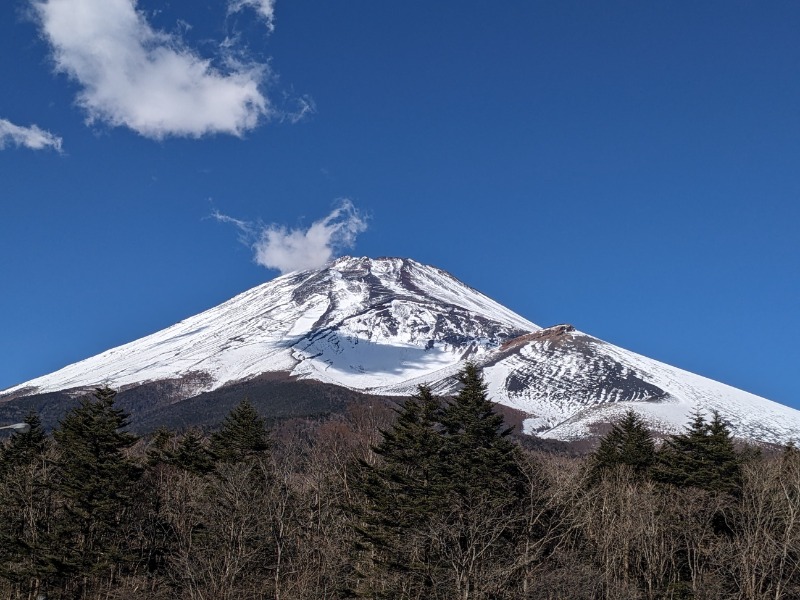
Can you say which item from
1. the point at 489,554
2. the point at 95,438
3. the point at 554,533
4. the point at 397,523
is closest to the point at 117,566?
the point at 95,438

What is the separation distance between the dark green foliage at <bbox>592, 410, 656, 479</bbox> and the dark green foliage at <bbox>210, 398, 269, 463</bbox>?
1723cm

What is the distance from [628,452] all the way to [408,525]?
1715 cm

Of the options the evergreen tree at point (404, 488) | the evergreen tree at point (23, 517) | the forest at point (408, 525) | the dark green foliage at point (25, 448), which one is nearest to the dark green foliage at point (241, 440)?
the forest at point (408, 525)

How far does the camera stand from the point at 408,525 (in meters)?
23.1

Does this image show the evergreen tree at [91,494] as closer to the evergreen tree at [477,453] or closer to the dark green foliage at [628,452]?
the evergreen tree at [477,453]

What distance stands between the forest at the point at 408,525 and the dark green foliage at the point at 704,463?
0.27 ft

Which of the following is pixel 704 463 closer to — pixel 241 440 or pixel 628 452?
pixel 628 452

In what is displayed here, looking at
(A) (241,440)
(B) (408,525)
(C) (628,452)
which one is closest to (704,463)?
(C) (628,452)

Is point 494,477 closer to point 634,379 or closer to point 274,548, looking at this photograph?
point 274,548

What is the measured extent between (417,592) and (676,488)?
14.3 metres

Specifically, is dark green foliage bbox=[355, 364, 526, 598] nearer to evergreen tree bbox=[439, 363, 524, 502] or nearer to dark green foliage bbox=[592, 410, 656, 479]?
evergreen tree bbox=[439, 363, 524, 502]

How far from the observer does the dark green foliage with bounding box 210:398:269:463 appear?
3158 centimetres

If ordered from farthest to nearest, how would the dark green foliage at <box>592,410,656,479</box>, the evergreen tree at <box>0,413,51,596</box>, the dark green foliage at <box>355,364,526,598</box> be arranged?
the dark green foliage at <box>592,410,656,479</box>
the evergreen tree at <box>0,413,51,596</box>
the dark green foliage at <box>355,364,526,598</box>

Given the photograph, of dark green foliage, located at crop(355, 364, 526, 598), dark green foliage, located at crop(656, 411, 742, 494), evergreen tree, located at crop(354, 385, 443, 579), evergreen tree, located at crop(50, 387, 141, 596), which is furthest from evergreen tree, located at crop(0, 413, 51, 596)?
dark green foliage, located at crop(656, 411, 742, 494)
